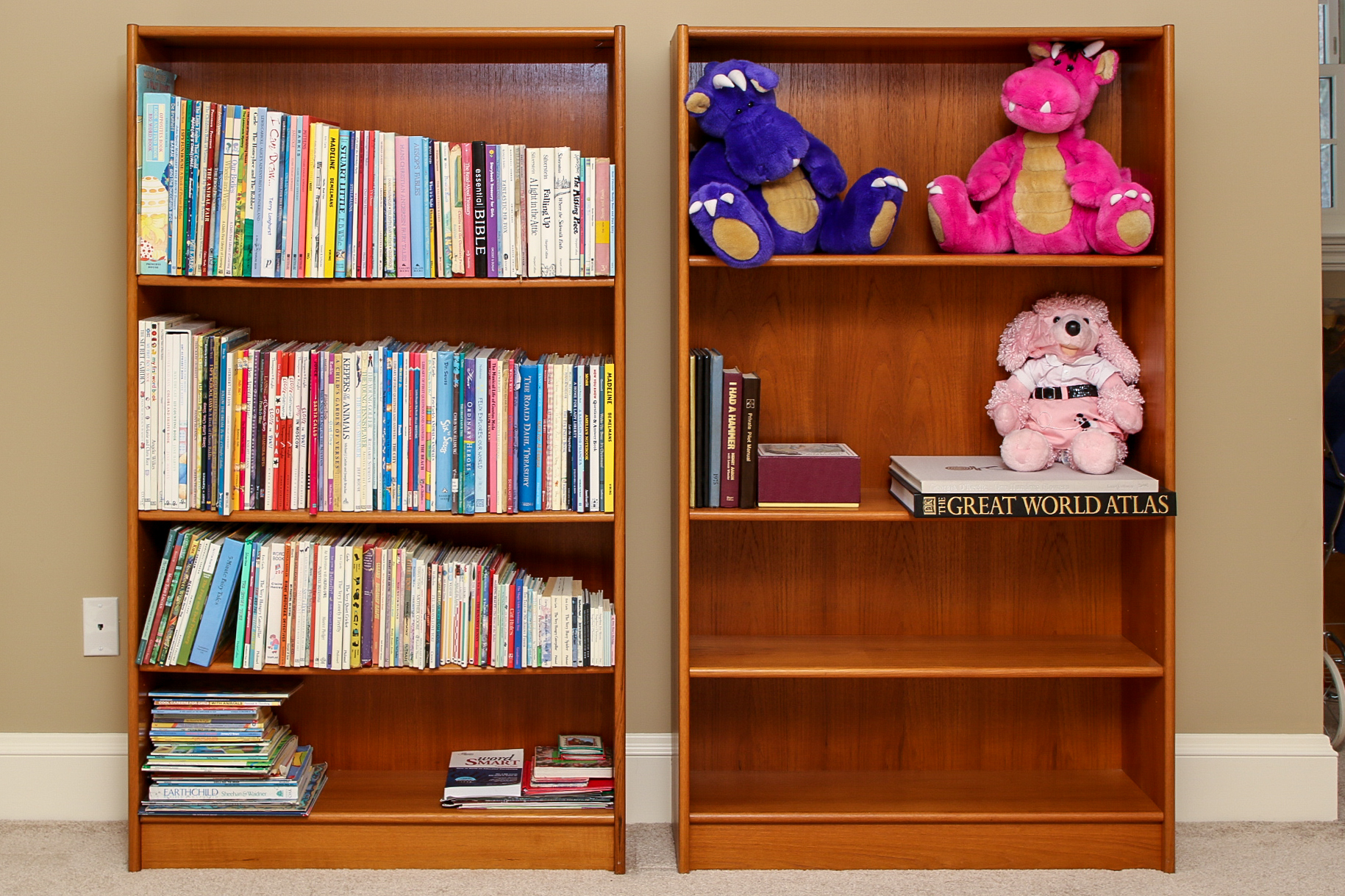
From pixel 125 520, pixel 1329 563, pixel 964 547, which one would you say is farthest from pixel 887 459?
pixel 1329 563

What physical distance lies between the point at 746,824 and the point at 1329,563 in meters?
2.24

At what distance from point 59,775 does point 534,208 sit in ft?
4.92

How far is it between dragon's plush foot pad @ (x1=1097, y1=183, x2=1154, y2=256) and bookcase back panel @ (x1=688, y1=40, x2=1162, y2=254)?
10.3 inches

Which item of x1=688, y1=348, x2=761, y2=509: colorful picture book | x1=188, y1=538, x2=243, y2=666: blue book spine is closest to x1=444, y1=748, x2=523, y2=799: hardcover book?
x1=188, y1=538, x2=243, y2=666: blue book spine

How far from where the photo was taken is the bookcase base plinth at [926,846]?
206 centimetres

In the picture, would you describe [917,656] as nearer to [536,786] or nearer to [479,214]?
[536,786]

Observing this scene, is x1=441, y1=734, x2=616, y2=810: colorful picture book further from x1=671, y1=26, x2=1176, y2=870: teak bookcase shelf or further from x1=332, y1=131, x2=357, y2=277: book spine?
x1=332, y1=131, x2=357, y2=277: book spine

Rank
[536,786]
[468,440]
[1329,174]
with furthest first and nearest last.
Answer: [1329,174], [536,786], [468,440]

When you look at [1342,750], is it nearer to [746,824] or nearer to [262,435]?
[746,824]

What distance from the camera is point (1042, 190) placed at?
6.68ft

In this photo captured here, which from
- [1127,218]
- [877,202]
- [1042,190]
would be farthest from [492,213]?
[1127,218]

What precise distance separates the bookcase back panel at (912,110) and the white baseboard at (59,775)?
186 cm

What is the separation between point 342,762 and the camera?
7.52 ft

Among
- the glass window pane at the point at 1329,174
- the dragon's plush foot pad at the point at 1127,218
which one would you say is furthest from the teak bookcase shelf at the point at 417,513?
the glass window pane at the point at 1329,174
